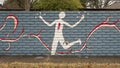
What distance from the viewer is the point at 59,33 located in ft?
40.2

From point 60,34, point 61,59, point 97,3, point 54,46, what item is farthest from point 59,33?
point 97,3

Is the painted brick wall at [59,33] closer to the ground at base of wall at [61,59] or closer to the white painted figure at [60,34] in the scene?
the white painted figure at [60,34]

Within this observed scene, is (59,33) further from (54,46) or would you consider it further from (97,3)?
(97,3)

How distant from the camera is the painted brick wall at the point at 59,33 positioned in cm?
1217

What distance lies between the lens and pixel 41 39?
12.3 meters

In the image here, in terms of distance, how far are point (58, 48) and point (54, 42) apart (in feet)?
0.93

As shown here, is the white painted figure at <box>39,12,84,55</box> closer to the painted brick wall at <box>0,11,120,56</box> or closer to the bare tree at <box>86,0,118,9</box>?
the painted brick wall at <box>0,11,120,56</box>

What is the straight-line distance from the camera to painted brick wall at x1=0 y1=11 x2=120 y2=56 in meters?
12.2

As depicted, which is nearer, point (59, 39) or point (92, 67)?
point (92, 67)

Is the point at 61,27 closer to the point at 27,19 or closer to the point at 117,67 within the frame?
the point at 27,19

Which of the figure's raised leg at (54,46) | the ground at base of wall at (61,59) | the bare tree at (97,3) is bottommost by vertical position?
the ground at base of wall at (61,59)

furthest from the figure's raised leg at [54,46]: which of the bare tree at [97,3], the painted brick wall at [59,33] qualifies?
the bare tree at [97,3]

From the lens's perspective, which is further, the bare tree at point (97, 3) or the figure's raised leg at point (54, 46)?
the bare tree at point (97, 3)

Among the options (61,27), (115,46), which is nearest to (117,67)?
(115,46)
